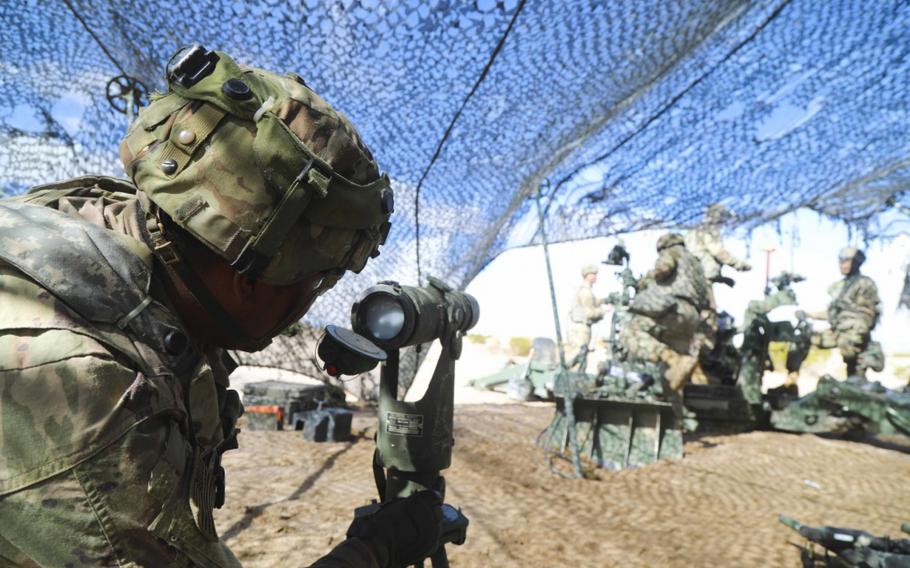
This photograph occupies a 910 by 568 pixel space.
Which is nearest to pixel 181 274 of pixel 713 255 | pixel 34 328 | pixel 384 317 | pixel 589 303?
pixel 34 328

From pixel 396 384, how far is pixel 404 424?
155 millimetres

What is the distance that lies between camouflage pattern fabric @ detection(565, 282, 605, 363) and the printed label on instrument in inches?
460

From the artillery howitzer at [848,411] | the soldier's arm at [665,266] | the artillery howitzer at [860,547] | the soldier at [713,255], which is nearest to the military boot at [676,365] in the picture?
the soldier's arm at [665,266]

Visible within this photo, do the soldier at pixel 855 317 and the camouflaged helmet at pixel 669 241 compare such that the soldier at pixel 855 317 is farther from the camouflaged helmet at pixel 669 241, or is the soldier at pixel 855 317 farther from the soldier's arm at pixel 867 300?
the camouflaged helmet at pixel 669 241

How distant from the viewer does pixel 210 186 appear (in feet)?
4.75

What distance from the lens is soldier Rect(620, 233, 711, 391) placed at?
828cm

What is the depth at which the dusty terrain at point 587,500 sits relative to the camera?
4078mm

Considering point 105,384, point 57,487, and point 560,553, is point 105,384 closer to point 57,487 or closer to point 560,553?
point 57,487

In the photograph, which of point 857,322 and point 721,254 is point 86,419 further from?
point 857,322

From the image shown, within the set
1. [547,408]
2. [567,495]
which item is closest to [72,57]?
[567,495]

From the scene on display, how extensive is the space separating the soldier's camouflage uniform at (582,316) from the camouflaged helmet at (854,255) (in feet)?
15.2

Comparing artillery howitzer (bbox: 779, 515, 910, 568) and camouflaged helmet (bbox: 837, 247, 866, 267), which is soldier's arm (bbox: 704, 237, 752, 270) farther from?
artillery howitzer (bbox: 779, 515, 910, 568)

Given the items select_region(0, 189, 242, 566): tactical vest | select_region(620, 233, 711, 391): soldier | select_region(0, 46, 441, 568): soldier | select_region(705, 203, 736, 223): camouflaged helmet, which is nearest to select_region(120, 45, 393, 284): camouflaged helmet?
select_region(0, 46, 441, 568): soldier

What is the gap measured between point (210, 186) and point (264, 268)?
223 mm
